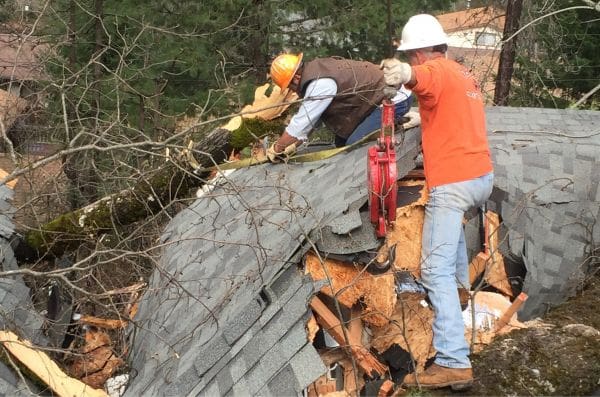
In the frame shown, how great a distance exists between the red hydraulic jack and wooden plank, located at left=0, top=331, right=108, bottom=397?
2.19 m

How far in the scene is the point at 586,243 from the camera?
5270 mm

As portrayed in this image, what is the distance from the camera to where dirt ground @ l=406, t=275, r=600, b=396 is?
3.51m

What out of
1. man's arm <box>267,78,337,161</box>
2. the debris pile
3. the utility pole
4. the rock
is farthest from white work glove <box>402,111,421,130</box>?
the utility pole

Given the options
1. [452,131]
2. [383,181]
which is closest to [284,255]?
[383,181]

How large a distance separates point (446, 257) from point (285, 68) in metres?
2.84

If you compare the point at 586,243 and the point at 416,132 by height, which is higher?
Answer: the point at 416,132

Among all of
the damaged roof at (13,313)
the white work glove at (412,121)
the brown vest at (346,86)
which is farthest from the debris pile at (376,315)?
the brown vest at (346,86)

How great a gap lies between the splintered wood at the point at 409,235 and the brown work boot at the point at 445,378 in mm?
604

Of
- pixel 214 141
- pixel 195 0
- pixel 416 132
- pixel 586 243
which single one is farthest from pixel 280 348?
pixel 195 0

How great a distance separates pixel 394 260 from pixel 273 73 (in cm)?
276

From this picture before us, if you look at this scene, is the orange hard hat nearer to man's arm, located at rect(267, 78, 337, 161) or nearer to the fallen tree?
man's arm, located at rect(267, 78, 337, 161)

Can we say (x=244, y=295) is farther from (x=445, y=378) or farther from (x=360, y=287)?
(x=445, y=378)

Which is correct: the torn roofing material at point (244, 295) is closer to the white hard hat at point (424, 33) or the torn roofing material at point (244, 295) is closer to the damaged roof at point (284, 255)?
the damaged roof at point (284, 255)

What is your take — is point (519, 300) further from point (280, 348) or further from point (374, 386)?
point (280, 348)
